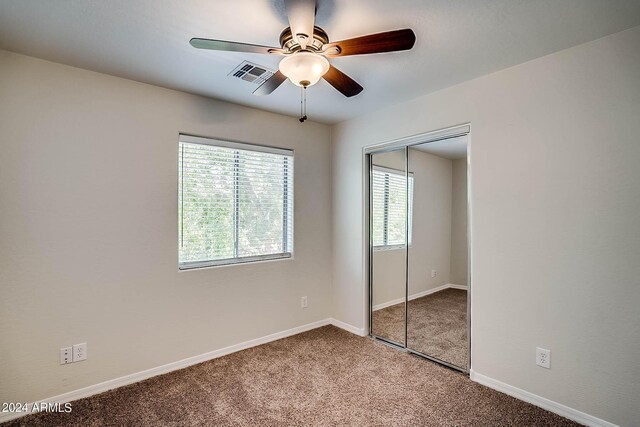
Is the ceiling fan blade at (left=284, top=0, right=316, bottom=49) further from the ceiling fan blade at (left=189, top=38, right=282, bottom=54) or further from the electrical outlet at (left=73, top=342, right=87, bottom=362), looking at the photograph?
the electrical outlet at (left=73, top=342, right=87, bottom=362)

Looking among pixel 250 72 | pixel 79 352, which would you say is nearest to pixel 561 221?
pixel 250 72

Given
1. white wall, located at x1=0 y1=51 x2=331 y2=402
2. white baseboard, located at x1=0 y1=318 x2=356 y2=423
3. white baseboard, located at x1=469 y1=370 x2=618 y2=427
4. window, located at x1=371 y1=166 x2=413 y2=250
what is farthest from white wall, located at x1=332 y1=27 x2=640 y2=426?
white wall, located at x1=0 y1=51 x2=331 y2=402

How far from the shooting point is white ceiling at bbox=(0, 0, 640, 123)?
1632 millimetres

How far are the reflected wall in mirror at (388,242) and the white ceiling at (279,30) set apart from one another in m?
1.00

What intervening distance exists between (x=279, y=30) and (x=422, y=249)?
7.37 feet

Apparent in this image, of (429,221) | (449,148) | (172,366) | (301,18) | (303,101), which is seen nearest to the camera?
(301,18)

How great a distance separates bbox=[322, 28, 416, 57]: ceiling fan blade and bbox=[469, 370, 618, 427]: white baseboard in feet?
7.83

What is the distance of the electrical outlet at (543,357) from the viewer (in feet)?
7.02

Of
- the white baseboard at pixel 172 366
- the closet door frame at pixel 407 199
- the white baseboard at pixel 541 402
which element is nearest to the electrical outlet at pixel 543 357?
the white baseboard at pixel 541 402

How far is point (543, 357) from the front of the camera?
2160mm

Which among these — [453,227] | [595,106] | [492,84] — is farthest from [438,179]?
[595,106]

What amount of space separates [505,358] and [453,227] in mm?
1071

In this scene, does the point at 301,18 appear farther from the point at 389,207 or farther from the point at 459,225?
the point at 389,207

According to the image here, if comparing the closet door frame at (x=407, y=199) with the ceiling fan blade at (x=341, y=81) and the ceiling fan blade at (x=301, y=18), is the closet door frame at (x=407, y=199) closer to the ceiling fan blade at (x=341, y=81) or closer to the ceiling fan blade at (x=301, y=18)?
the ceiling fan blade at (x=341, y=81)
